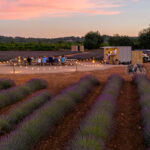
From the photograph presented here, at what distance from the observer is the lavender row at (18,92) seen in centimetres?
827

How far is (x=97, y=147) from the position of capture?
3977 millimetres

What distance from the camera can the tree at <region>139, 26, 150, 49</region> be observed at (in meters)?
46.9

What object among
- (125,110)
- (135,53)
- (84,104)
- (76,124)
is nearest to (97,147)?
(76,124)

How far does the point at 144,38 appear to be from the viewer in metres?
47.4

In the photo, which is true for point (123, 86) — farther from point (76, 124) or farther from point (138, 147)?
point (138, 147)

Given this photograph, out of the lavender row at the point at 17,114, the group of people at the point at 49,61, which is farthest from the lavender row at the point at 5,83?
the group of people at the point at 49,61

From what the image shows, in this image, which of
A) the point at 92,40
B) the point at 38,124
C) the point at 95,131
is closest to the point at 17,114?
the point at 38,124

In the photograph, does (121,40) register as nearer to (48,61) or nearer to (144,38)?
(144,38)

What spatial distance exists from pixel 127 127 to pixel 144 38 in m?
43.8

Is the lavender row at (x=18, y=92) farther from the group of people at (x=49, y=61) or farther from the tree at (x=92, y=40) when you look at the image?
the tree at (x=92, y=40)

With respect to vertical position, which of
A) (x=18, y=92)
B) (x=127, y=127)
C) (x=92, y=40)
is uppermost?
(x=92, y=40)

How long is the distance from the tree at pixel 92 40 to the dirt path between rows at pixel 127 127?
52947 millimetres

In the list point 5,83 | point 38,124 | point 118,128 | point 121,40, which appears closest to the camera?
point 38,124

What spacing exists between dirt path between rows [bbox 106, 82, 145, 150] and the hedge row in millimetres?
1396
